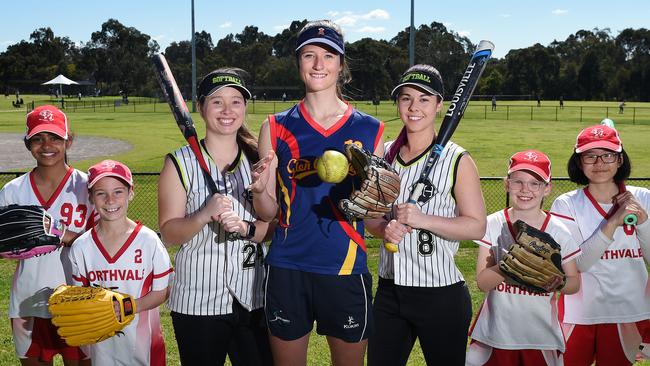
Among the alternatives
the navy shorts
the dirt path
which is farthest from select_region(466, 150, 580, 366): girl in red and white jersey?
the dirt path

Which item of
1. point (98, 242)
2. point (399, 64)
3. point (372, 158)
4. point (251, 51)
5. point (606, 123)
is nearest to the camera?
point (372, 158)

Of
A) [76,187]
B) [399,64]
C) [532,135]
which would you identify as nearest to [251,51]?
[399,64]

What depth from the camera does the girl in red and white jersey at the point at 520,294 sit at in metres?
3.26

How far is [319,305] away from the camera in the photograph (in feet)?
8.87

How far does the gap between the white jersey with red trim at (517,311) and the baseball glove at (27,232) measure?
2.26m

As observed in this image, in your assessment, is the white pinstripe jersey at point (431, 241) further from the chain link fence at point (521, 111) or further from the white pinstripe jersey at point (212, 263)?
the chain link fence at point (521, 111)

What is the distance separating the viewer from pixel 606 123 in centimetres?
385

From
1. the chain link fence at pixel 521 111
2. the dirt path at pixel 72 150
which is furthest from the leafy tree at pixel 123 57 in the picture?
the dirt path at pixel 72 150

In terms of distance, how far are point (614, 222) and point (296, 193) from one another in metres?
1.78

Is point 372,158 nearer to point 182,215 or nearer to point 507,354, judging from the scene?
point 182,215

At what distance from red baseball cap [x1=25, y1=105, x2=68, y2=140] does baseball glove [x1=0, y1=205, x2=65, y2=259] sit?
0.45 m

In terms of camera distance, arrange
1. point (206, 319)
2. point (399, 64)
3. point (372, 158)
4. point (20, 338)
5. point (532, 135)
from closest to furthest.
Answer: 1. point (372, 158)
2. point (206, 319)
3. point (20, 338)
4. point (532, 135)
5. point (399, 64)

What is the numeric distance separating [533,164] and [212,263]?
1.76m

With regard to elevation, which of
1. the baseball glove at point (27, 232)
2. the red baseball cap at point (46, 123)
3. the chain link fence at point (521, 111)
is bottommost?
the baseball glove at point (27, 232)
